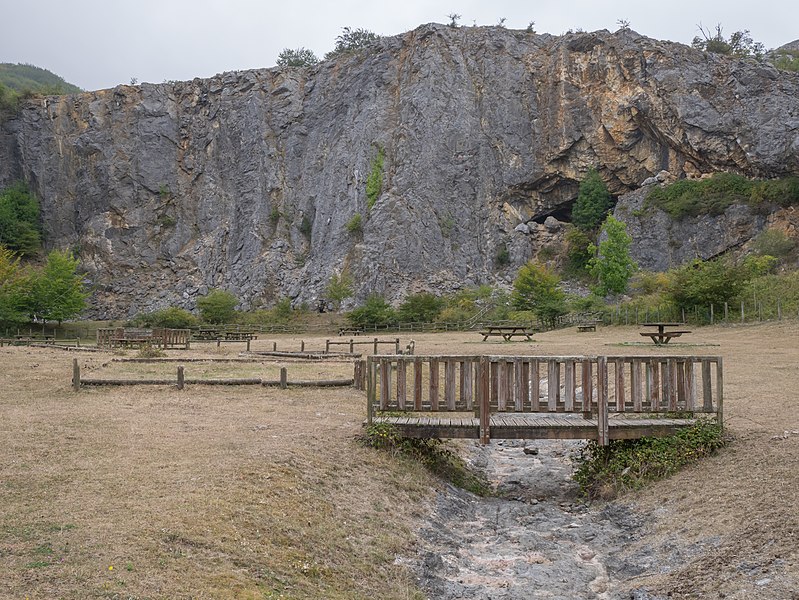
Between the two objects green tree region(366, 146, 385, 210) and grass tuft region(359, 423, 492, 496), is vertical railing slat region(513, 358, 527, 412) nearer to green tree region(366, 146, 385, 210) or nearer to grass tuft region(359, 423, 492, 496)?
grass tuft region(359, 423, 492, 496)

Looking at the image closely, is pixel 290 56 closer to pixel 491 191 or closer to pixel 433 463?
pixel 491 191

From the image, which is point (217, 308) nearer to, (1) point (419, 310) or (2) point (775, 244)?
(1) point (419, 310)

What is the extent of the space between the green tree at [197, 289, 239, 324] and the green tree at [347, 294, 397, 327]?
13870mm

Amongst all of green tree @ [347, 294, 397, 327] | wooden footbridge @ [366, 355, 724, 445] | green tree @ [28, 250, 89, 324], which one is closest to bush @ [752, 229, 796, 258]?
green tree @ [347, 294, 397, 327]

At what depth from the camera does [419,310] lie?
55.9 metres

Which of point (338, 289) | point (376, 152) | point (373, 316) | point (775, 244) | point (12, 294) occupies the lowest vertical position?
point (373, 316)

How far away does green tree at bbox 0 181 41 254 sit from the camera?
77625mm

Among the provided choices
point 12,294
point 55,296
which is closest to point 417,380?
point 12,294

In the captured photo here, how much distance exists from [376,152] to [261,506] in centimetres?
6500

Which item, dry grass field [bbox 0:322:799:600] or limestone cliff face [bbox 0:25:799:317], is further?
limestone cliff face [bbox 0:25:799:317]

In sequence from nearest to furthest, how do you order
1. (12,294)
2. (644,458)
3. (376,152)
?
(644,458) → (12,294) → (376,152)

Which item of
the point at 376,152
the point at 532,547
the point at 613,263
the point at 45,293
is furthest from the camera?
the point at 376,152

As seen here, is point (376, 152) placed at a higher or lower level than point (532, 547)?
higher

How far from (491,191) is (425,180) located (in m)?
6.98
